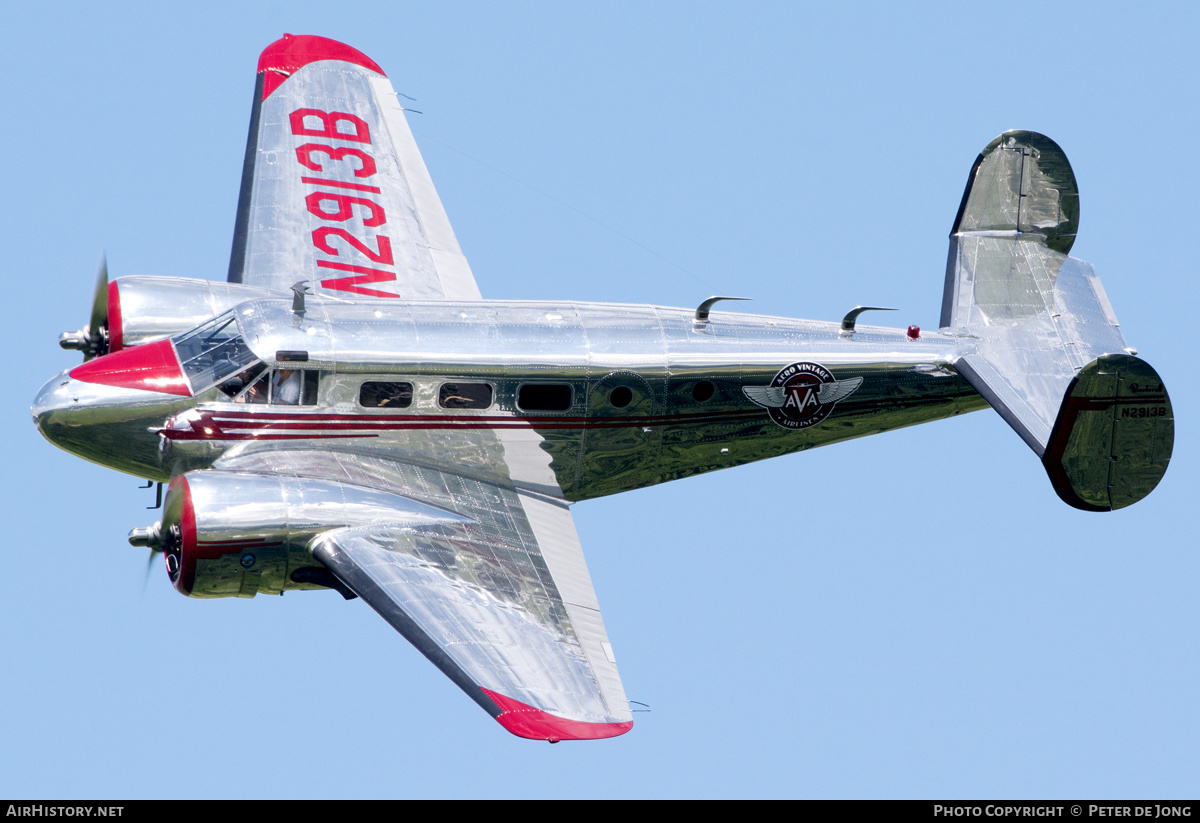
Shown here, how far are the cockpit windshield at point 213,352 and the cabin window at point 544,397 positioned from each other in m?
3.30

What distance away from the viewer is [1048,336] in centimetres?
2428

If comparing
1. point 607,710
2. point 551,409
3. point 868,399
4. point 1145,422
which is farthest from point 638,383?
point 1145,422

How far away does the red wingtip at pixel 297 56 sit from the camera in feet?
90.9

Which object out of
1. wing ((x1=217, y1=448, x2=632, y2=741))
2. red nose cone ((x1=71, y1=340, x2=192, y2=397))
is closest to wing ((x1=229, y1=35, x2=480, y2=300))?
red nose cone ((x1=71, y1=340, x2=192, y2=397))

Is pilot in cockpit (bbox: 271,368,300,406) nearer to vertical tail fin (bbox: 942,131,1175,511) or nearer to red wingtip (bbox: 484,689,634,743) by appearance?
red wingtip (bbox: 484,689,634,743)

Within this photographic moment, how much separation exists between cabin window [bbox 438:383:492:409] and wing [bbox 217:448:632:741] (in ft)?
1.53

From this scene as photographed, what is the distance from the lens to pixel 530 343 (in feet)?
75.4

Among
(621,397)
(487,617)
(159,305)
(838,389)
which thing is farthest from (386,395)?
(838,389)

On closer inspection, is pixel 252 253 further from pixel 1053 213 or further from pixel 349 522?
pixel 1053 213

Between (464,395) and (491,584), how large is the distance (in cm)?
Result: 257

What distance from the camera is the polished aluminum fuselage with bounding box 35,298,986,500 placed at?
22391 millimetres

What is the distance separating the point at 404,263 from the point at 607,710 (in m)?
8.50

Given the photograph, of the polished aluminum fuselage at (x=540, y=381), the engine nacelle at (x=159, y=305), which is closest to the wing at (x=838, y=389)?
the polished aluminum fuselage at (x=540, y=381)

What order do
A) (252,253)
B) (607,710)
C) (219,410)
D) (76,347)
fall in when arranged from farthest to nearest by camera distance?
1. (252,253)
2. (76,347)
3. (219,410)
4. (607,710)
